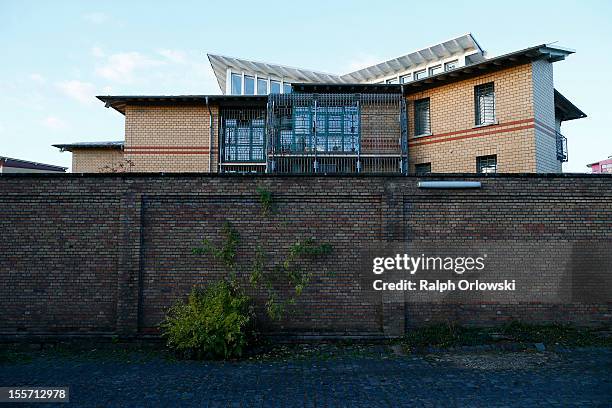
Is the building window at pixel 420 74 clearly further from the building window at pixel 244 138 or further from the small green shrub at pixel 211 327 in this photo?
the small green shrub at pixel 211 327

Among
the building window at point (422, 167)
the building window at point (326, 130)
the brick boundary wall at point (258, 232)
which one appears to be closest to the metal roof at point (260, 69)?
the building window at point (326, 130)

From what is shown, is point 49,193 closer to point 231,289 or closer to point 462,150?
point 231,289

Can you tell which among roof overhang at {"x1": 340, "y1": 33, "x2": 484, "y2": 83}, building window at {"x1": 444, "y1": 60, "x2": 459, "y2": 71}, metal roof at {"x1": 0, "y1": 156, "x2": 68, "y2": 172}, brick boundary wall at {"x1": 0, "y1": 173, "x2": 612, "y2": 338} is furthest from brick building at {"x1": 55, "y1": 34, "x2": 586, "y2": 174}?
metal roof at {"x1": 0, "y1": 156, "x2": 68, "y2": 172}

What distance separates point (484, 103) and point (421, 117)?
2402 millimetres

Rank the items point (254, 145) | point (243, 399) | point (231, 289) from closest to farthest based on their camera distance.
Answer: point (243, 399), point (231, 289), point (254, 145)

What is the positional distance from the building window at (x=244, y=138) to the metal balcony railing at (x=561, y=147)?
11313mm

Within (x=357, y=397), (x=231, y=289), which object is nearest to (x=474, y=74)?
(x=231, y=289)

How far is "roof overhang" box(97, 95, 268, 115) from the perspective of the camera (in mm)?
17703

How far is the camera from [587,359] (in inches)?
307

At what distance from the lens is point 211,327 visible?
26.4 feet

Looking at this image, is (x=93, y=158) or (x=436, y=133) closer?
(x=436, y=133)

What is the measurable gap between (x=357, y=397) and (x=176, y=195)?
205 inches

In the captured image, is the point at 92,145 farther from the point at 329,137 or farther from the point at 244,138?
the point at 329,137

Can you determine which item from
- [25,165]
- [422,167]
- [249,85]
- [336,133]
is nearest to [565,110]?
[422,167]
